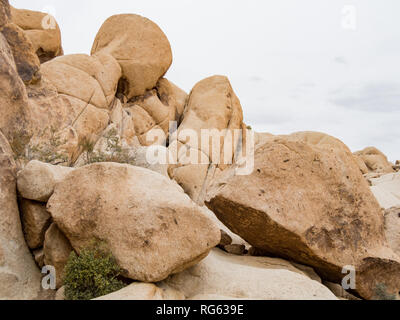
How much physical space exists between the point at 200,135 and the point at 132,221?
16.5 metres

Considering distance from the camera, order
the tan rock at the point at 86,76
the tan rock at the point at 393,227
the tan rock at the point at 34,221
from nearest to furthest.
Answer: the tan rock at the point at 34,221
the tan rock at the point at 393,227
the tan rock at the point at 86,76

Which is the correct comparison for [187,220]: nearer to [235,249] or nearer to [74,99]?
[235,249]

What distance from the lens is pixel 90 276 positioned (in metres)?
5.96

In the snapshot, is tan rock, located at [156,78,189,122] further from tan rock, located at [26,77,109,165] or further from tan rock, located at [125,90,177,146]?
tan rock, located at [26,77,109,165]

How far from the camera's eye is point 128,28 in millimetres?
22031

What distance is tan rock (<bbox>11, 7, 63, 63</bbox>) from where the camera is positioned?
2192cm

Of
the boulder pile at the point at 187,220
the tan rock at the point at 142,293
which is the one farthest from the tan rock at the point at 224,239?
the tan rock at the point at 142,293

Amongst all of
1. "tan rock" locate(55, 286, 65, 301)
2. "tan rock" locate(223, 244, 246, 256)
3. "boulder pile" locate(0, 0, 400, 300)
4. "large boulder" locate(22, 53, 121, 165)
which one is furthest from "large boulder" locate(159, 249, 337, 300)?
"large boulder" locate(22, 53, 121, 165)

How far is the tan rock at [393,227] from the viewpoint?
1058 centimetres

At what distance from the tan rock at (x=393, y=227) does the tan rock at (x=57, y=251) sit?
9224 mm

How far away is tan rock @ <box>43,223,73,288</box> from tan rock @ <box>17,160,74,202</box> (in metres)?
0.74

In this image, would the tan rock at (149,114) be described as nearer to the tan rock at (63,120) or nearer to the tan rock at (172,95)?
the tan rock at (172,95)

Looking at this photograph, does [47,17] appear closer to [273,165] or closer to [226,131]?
[226,131]

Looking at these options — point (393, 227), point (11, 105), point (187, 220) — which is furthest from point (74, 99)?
point (393, 227)
